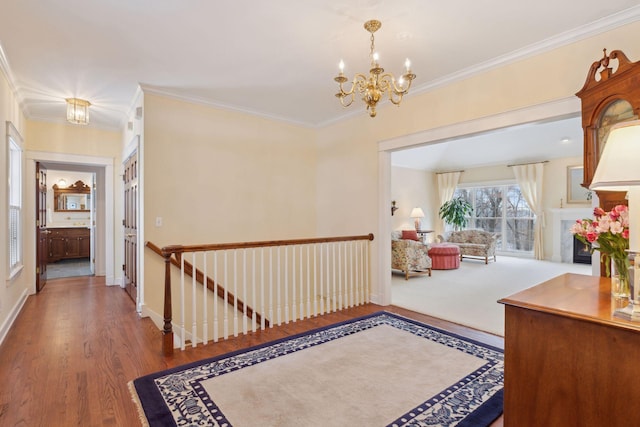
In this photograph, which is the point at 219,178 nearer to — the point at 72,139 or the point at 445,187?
the point at 72,139

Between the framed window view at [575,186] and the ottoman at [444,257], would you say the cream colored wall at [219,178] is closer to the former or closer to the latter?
the ottoman at [444,257]

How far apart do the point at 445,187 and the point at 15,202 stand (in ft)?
32.4

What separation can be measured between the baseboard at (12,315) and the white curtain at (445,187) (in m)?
9.82

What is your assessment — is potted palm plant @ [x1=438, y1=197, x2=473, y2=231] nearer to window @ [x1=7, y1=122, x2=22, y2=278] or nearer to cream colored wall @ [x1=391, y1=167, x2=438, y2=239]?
cream colored wall @ [x1=391, y1=167, x2=438, y2=239]

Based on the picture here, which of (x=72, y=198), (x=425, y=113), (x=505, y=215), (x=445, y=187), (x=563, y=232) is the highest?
(x=425, y=113)

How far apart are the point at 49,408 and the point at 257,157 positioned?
138 inches

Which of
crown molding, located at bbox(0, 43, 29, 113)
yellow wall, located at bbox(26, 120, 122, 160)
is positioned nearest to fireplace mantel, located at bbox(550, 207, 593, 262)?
yellow wall, located at bbox(26, 120, 122, 160)

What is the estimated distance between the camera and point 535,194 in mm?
8352

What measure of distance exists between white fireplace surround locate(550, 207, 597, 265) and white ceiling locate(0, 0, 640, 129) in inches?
258

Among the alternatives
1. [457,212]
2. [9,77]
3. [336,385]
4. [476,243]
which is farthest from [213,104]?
[457,212]

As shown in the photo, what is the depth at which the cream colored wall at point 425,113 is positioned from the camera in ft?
8.68

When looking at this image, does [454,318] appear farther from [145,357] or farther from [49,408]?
[49,408]

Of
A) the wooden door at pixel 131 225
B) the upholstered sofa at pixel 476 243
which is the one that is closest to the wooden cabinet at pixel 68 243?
the wooden door at pixel 131 225

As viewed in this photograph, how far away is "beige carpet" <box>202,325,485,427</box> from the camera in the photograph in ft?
6.43
